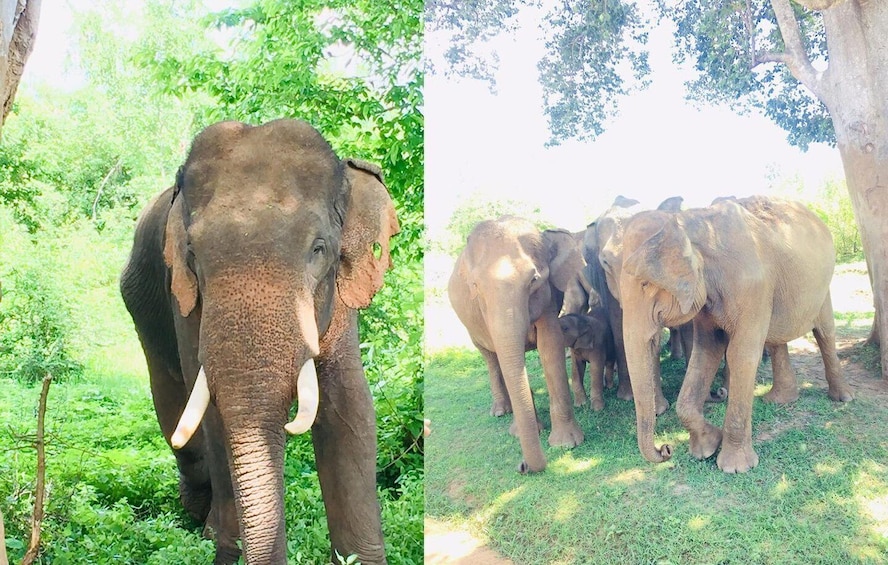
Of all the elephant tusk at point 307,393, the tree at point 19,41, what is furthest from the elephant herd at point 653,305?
the tree at point 19,41

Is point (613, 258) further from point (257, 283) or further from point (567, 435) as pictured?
point (257, 283)

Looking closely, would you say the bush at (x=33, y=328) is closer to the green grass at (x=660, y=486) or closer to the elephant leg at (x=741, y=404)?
the green grass at (x=660, y=486)

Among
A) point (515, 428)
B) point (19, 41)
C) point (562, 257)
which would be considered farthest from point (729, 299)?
point (19, 41)

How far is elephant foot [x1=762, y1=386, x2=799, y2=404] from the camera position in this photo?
2750 millimetres

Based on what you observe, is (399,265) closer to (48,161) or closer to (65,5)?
(48,161)

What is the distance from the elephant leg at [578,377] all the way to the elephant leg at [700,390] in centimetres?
31

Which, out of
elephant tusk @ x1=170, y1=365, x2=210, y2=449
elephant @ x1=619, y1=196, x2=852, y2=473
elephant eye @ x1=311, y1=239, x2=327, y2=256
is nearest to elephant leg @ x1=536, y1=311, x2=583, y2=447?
elephant @ x1=619, y1=196, x2=852, y2=473

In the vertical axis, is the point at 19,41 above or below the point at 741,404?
above

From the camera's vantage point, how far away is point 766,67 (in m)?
2.77

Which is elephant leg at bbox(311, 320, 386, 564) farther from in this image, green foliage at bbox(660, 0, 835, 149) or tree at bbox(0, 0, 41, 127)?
green foliage at bbox(660, 0, 835, 149)

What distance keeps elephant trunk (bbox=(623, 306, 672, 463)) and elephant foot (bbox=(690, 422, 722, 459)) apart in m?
0.14

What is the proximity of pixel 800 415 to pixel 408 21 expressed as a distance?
7.01ft

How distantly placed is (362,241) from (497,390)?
982 millimetres

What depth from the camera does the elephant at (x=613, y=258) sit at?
9.14 ft
